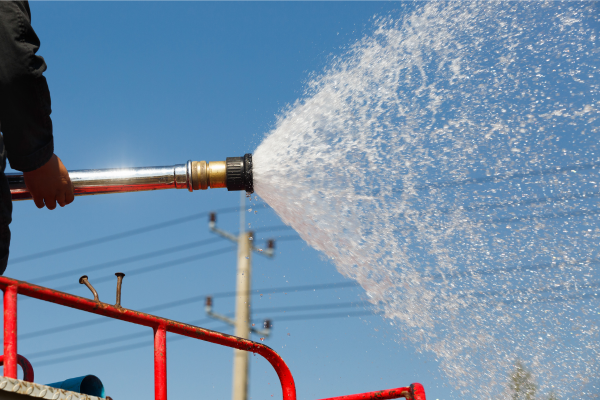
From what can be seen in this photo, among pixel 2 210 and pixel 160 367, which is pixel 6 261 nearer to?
pixel 2 210

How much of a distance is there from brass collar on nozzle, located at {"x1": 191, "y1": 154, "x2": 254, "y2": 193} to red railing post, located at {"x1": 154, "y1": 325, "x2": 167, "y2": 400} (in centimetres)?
81

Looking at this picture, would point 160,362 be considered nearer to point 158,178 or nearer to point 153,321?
point 153,321

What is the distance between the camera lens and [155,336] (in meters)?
2.03

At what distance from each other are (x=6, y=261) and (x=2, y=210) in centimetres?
23

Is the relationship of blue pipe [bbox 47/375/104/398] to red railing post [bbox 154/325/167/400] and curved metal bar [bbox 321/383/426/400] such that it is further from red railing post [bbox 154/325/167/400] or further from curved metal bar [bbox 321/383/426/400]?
curved metal bar [bbox 321/383/426/400]

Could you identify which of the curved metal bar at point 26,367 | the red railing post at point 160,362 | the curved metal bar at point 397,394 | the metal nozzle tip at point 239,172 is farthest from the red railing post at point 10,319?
the curved metal bar at point 397,394

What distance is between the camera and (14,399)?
4.90ft

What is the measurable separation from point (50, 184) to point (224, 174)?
2.49ft

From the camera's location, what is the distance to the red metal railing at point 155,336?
5.63 ft

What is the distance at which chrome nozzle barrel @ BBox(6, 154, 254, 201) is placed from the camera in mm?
2443

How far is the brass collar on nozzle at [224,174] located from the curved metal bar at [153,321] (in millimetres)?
760

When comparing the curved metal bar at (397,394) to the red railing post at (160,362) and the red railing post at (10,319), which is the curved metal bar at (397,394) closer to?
the red railing post at (160,362)

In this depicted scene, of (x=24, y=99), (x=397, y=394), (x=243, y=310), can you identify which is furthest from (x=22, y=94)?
(x=243, y=310)

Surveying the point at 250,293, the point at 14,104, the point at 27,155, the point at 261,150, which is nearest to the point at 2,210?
the point at 27,155
